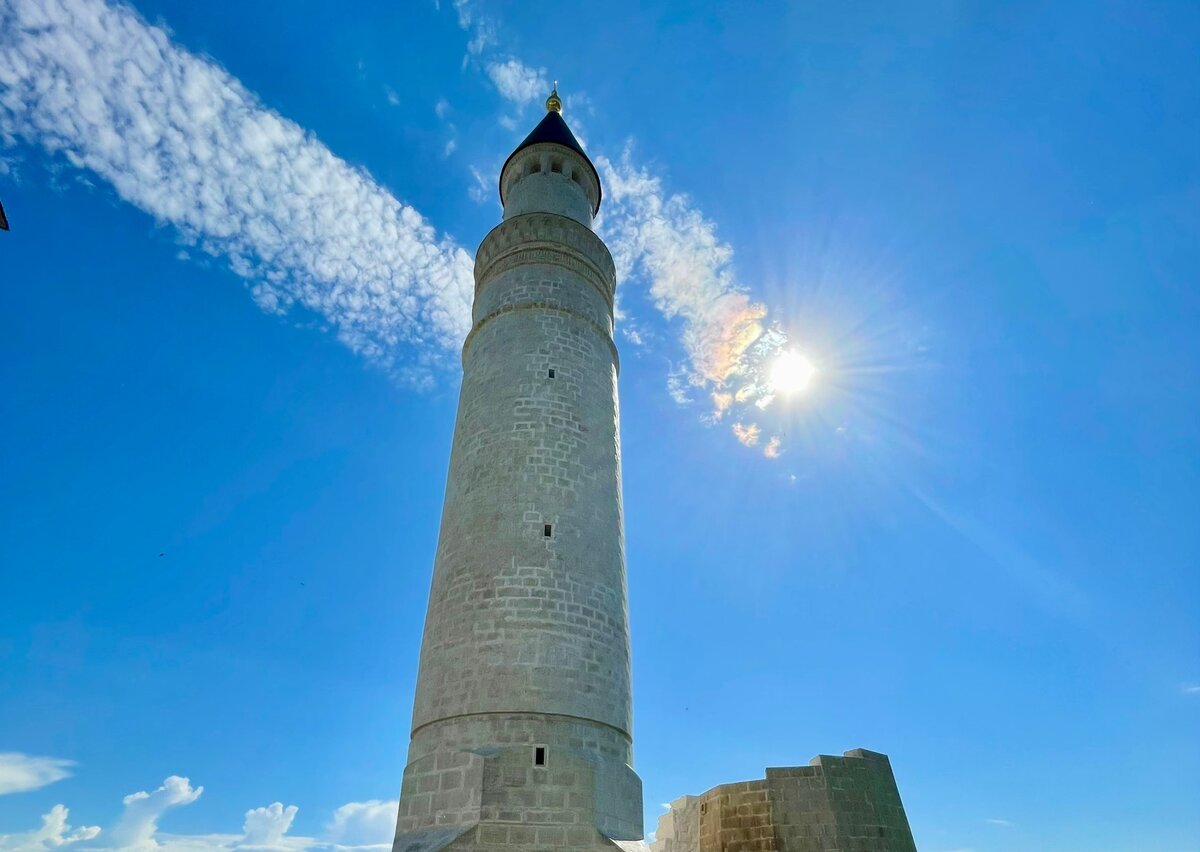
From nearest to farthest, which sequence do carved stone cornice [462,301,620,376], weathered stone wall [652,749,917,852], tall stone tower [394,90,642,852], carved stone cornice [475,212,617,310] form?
tall stone tower [394,90,642,852], weathered stone wall [652,749,917,852], carved stone cornice [462,301,620,376], carved stone cornice [475,212,617,310]

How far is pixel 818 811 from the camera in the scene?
12180 millimetres

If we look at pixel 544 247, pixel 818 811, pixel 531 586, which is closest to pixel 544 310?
pixel 544 247

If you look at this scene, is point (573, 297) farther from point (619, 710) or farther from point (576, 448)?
point (619, 710)

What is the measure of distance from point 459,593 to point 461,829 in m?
3.48

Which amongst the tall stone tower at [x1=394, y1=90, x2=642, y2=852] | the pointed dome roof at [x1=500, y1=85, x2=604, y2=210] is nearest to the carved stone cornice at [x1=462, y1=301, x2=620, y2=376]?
the tall stone tower at [x1=394, y1=90, x2=642, y2=852]

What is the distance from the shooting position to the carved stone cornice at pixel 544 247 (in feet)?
50.4

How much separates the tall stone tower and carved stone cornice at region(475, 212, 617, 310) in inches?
1.6

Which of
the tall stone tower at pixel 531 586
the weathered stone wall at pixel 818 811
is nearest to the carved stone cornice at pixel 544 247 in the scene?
the tall stone tower at pixel 531 586

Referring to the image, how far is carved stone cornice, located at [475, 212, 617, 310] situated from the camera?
50.4ft

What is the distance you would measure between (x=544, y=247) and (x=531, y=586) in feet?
25.0

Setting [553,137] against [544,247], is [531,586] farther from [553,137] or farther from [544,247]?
[553,137]

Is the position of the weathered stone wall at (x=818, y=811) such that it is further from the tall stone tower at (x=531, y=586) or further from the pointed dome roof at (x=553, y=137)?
the pointed dome roof at (x=553, y=137)

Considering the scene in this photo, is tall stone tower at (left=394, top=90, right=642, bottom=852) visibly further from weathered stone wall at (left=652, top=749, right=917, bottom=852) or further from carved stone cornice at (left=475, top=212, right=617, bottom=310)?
weathered stone wall at (left=652, top=749, right=917, bottom=852)

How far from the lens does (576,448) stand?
13.0 meters
